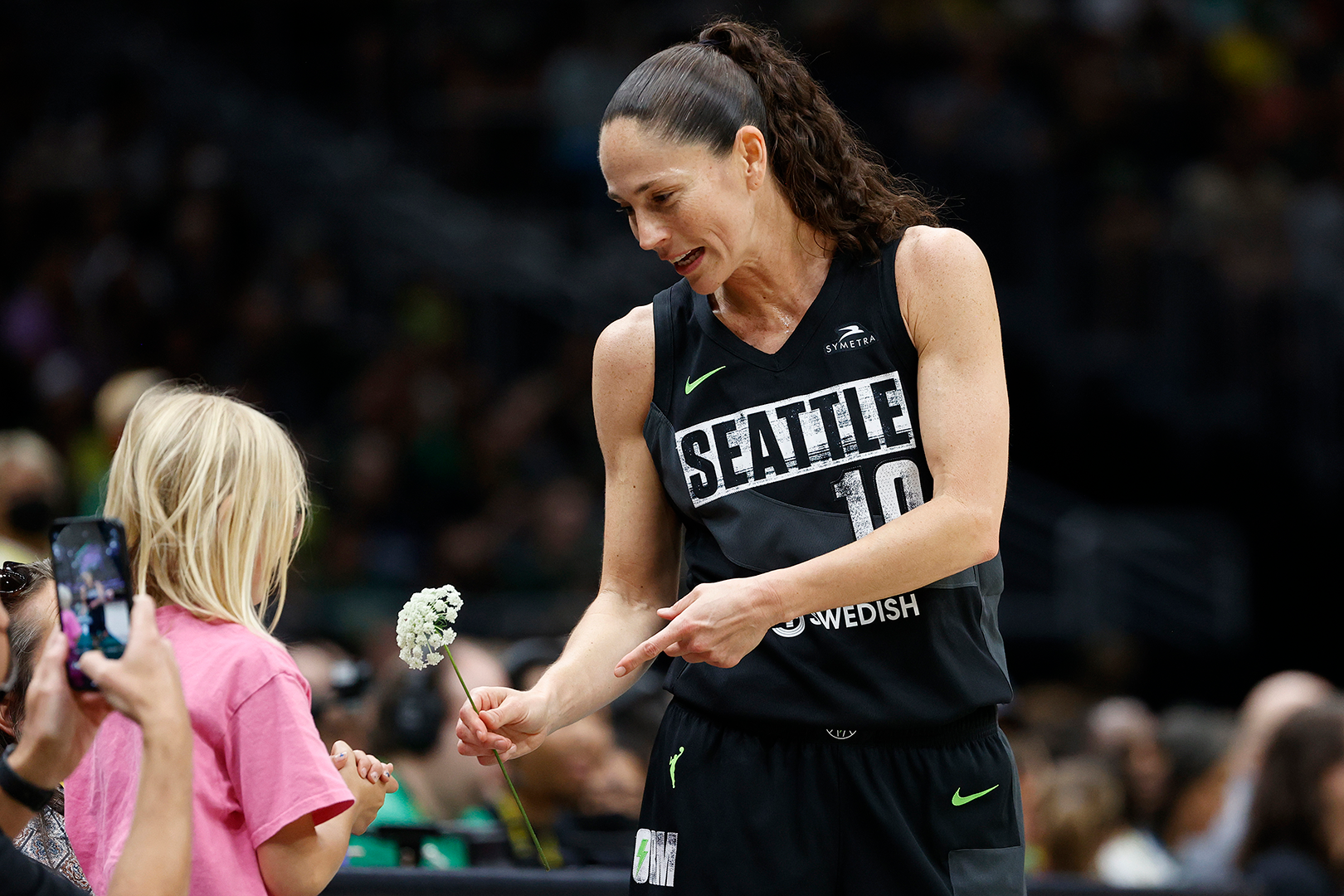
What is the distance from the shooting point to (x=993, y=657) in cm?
217

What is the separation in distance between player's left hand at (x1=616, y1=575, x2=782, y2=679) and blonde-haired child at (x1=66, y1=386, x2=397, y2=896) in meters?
0.55

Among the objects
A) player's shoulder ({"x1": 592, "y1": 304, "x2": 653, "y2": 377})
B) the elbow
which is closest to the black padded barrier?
player's shoulder ({"x1": 592, "y1": 304, "x2": 653, "y2": 377})

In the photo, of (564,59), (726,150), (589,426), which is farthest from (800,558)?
(564,59)

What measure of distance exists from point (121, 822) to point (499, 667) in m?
2.21

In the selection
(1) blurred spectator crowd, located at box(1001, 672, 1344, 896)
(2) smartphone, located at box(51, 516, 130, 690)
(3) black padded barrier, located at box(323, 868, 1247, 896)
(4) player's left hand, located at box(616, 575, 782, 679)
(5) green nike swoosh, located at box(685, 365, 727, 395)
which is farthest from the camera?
(1) blurred spectator crowd, located at box(1001, 672, 1344, 896)

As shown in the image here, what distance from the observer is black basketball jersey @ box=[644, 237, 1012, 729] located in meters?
2.11

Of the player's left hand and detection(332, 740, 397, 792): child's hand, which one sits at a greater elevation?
A: the player's left hand

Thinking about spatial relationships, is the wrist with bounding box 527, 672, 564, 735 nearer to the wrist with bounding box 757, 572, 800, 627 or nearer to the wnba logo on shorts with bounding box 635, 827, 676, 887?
the wnba logo on shorts with bounding box 635, 827, 676, 887

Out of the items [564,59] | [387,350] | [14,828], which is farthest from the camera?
[564,59]

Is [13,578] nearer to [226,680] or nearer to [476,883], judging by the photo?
[226,680]

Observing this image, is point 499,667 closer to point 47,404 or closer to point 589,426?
point 589,426

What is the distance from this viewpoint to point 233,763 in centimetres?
209

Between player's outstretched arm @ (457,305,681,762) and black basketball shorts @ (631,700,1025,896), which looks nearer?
black basketball shorts @ (631,700,1025,896)

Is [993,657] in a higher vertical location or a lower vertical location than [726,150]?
lower
